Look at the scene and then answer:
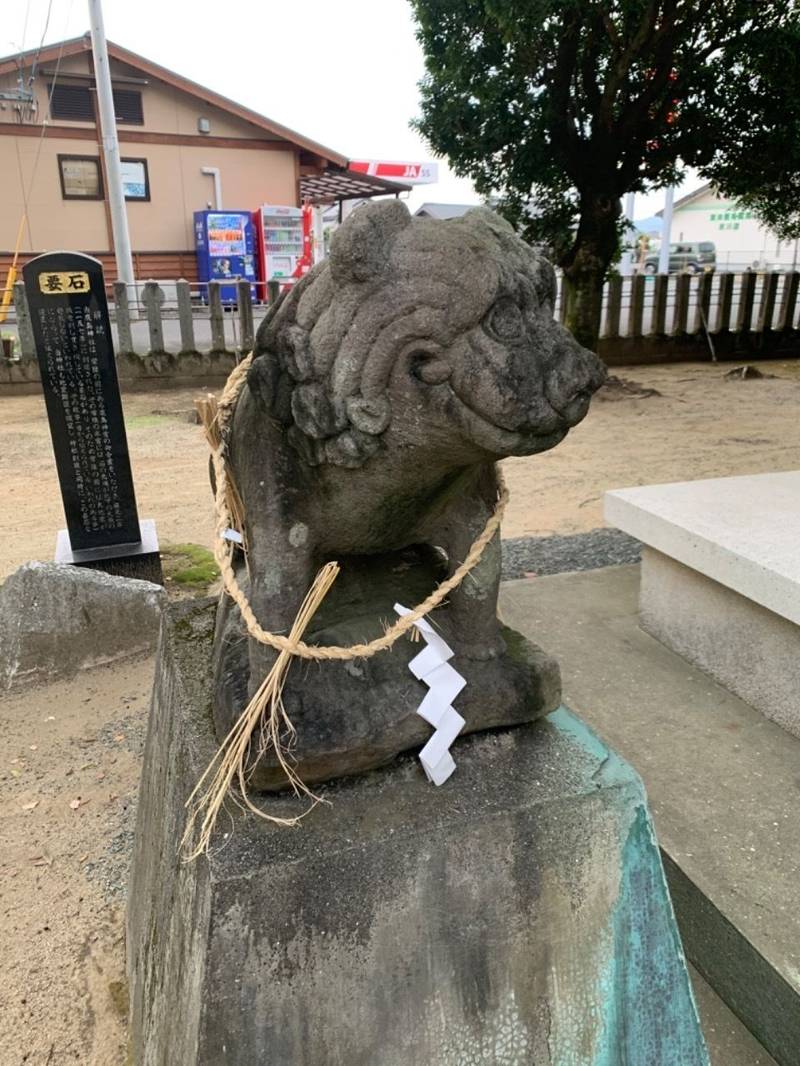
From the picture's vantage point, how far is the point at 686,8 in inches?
252

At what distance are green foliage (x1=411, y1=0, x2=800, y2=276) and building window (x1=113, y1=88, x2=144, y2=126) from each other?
313 inches

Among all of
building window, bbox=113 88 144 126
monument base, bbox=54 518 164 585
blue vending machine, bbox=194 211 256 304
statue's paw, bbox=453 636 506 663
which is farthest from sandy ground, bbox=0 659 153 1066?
building window, bbox=113 88 144 126

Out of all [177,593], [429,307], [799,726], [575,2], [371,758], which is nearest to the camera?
[429,307]

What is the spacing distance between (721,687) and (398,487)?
6.24 ft

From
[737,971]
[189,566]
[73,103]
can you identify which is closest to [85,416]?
[189,566]

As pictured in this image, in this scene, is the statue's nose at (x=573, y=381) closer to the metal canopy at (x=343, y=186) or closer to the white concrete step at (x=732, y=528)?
the white concrete step at (x=732, y=528)

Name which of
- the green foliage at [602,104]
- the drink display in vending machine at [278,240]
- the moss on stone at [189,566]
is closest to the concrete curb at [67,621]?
the moss on stone at [189,566]

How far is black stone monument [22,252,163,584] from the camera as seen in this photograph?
3.63 meters

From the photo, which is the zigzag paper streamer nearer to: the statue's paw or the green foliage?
the statue's paw

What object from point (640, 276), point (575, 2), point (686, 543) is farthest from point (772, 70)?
point (686, 543)

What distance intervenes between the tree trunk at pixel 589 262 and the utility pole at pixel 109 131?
4.60 meters

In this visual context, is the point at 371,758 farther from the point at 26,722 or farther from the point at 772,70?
the point at 772,70

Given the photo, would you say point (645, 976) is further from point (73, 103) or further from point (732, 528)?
point (73, 103)

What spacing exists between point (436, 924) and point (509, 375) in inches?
31.1
